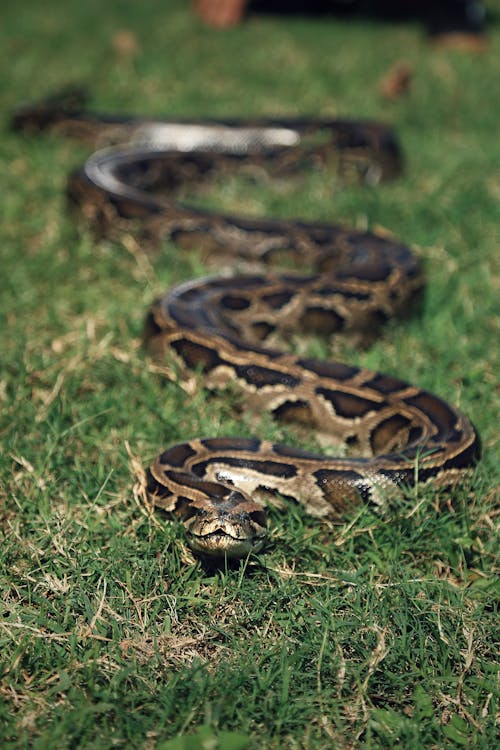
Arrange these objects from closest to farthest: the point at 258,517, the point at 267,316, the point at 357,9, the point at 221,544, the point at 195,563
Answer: the point at 221,544 → the point at 195,563 → the point at 258,517 → the point at 267,316 → the point at 357,9

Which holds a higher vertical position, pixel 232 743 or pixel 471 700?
pixel 232 743

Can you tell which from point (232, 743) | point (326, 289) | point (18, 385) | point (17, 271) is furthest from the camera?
point (17, 271)

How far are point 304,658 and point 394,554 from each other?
0.81 m

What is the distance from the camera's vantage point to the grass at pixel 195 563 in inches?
130

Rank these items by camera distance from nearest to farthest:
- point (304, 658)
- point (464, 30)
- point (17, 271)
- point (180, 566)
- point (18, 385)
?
point (304, 658)
point (180, 566)
point (18, 385)
point (17, 271)
point (464, 30)

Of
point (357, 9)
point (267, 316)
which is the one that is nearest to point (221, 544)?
point (267, 316)

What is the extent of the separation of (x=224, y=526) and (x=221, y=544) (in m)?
0.08

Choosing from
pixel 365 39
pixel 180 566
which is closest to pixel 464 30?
pixel 365 39

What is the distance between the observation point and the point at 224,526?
12.9ft

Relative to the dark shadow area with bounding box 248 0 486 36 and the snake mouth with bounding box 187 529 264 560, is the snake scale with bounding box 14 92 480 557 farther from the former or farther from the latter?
the dark shadow area with bounding box 248 0 486 36

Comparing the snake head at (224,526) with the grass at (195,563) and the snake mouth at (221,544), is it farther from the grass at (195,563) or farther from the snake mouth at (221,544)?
the grass at (195,563)

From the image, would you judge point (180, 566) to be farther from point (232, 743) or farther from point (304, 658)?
point (232, 743)

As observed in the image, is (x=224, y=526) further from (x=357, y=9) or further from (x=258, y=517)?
(x=357, y=9)

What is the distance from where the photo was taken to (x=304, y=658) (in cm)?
357
